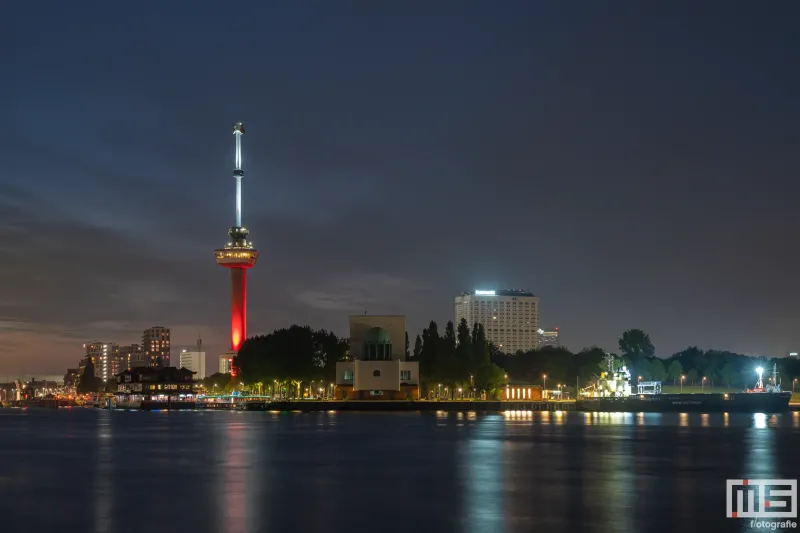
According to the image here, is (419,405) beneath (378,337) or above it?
beneath

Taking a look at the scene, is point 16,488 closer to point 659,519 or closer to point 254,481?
point 254,481

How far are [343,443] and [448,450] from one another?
11522mm

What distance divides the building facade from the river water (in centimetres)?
9290

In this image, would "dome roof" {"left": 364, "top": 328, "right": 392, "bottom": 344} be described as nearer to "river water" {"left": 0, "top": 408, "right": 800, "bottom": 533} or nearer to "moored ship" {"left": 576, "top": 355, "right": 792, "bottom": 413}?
"moored ship" {"left": 576, "top": 355, "right": 792, "bottom": 413}

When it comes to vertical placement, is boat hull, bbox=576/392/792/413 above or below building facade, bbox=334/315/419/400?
below

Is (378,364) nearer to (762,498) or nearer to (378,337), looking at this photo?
(378,337)

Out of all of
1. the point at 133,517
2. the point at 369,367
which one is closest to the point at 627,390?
the point at 369,367

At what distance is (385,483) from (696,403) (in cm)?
14602

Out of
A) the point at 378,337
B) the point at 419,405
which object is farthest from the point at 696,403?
the point at 378,337

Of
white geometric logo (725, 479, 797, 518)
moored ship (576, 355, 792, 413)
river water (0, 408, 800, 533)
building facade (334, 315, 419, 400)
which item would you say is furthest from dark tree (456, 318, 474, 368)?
white geometric logo (725, 479, 797, 518)

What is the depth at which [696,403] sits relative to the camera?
180 meters

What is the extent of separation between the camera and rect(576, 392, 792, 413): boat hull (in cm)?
17362

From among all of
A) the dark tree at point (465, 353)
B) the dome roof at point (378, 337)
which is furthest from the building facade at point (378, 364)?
the dark tree at point (465, 353)

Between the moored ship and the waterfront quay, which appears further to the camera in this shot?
the moored ship
